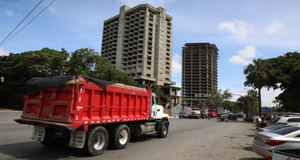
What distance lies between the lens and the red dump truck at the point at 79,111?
22.9ft

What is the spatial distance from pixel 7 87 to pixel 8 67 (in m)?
4.25

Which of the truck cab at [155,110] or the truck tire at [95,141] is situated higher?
the truck cab at [155,110]

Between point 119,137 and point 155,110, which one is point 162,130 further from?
point 119,137

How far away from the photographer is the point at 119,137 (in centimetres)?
866

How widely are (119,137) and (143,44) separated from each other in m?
86.8

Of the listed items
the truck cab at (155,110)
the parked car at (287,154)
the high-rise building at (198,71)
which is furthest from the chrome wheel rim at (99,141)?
the high-rise building at (198,71)

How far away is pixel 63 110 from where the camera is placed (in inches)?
280

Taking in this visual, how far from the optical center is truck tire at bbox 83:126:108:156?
23.3 feet

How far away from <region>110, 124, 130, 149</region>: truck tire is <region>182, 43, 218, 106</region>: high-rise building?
14478 centimetres

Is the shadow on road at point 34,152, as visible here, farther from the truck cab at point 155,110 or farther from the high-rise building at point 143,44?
the high-rise building at point 143,44

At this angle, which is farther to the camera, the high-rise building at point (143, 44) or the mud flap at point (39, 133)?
the high-rise building at point (143, 44)

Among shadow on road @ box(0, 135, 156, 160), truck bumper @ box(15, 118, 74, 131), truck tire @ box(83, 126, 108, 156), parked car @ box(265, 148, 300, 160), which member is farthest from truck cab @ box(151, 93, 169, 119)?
parked car @ box(265, 148, 300, 160)

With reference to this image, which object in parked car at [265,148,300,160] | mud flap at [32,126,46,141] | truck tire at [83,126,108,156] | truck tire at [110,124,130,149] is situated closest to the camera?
parked car at [265,148,300,160]

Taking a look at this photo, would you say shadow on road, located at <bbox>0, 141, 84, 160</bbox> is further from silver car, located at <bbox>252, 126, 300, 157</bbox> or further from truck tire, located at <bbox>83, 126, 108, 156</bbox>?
silver car, located at <bbox>252, 126, 300, 157</bbox>
